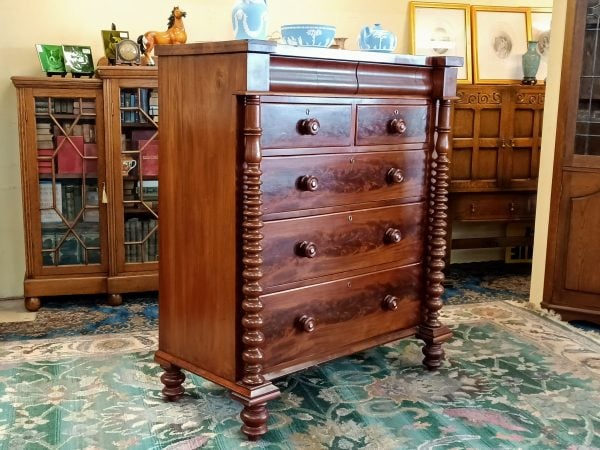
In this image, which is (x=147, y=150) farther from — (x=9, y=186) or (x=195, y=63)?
(x=195, y=63)

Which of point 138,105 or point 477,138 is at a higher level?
point 138,105

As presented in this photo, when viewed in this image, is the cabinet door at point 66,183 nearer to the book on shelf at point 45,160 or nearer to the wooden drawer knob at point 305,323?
the book on shelf at point 45,160

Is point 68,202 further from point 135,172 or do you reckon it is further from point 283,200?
point 283,200

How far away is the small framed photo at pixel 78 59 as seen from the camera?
3.70 m

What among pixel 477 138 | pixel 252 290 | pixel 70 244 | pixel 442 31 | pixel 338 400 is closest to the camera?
pixel 252 290

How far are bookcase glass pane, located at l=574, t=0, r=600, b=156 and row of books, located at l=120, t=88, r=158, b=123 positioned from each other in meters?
2.17

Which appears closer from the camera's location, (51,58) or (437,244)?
(437,244)

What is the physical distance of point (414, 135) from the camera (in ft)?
9.11

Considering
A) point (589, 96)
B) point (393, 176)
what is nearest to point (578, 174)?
point (589, 96)

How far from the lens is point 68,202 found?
148 inches

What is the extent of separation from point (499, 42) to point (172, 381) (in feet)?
10.4

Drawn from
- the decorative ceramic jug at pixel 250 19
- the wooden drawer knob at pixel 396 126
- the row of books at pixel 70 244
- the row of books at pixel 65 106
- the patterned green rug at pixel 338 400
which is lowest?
the patterned green rug at pixel 338 400

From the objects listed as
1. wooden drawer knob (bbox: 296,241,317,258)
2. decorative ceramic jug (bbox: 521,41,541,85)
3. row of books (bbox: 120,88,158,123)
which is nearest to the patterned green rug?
wooden drawer knob (bbox: 296,241,317,258)

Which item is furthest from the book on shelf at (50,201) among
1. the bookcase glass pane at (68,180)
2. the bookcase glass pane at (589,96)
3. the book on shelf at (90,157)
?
the bookcase glass pane at (589,96)
